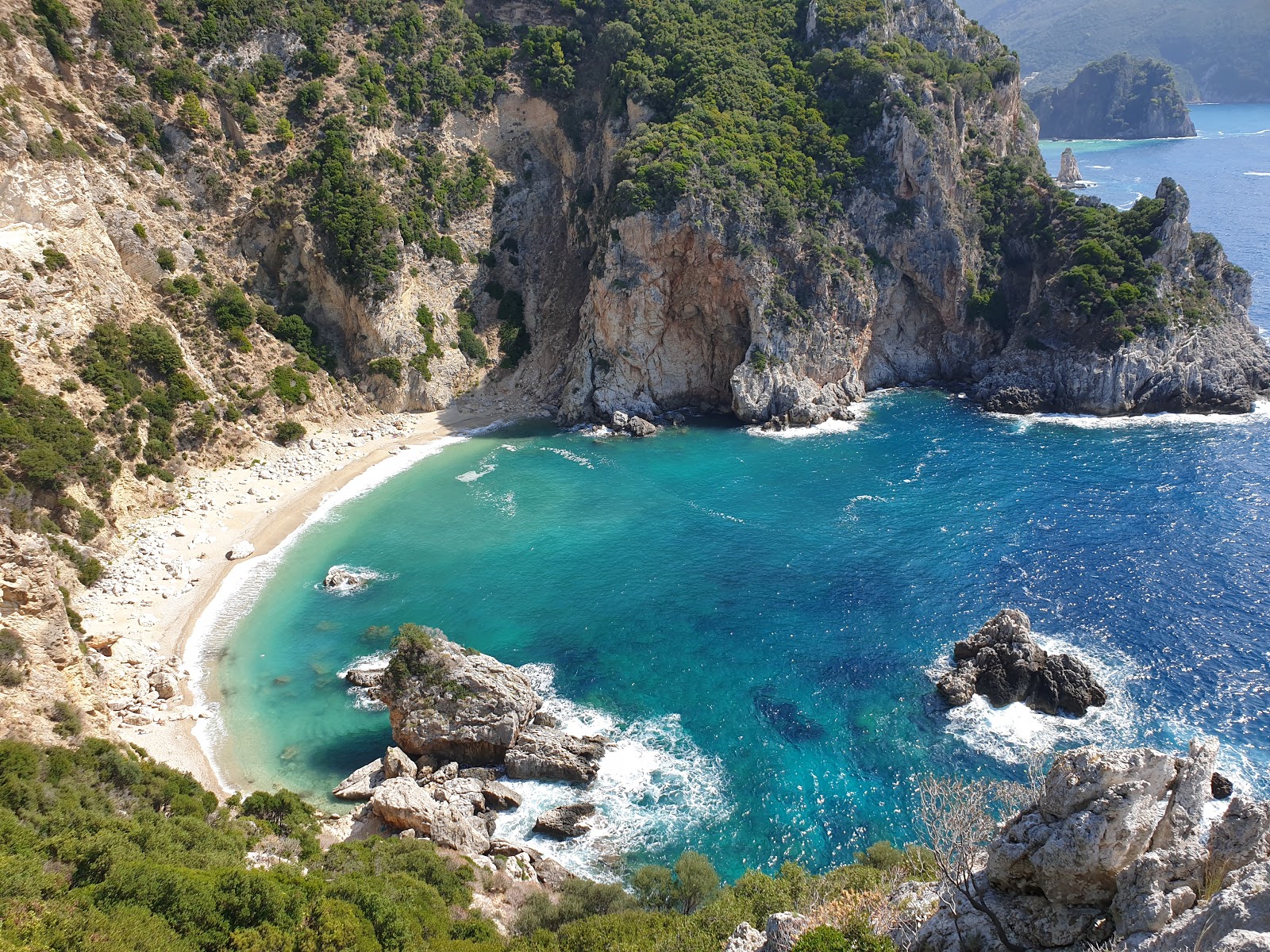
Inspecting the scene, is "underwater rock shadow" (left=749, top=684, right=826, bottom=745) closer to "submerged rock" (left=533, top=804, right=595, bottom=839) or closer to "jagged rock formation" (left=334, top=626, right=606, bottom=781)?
"jagged rock formation" (left=334, top=626, right=606, bottom=781)

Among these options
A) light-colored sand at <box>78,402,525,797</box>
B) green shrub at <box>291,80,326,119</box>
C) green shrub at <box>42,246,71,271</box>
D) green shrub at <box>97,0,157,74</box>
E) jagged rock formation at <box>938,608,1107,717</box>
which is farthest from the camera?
green shrub at <box>291,80,326,119</box>

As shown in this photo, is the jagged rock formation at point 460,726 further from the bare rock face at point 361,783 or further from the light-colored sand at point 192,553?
the light-colored sand at point 192,553

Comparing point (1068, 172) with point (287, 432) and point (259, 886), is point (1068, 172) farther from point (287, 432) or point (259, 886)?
point (259, 886)

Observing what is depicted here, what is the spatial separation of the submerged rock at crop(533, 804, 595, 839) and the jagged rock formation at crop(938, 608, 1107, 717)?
16.8 metres

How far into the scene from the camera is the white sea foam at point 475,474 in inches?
2328

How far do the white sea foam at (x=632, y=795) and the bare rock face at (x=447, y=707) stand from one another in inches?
84.3

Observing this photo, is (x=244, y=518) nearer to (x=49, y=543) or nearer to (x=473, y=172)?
(x=49, y=543)

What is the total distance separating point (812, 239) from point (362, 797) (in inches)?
2244

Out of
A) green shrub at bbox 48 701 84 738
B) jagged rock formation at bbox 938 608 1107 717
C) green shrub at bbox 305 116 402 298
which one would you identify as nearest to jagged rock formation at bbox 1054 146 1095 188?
green shrub at bbox 305 116 402 298

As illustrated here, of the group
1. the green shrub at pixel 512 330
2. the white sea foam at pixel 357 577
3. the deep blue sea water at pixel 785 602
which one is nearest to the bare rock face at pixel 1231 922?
the deep blue sea water at pixel 785 602

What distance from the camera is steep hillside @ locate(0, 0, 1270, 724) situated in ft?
182

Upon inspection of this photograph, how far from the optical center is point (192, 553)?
48.0 metres

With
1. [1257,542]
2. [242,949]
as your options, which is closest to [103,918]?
[242,949]

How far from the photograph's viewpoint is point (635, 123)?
7431 cm
